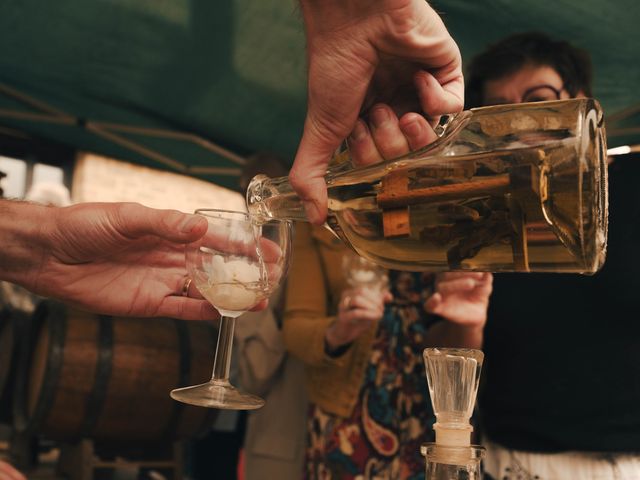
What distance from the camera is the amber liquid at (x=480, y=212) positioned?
66cm

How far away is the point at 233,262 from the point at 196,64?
2.23 metres

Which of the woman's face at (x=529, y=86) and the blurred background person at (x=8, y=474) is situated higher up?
the woman's face at (x=529, y=86)

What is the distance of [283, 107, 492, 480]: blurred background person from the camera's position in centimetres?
176

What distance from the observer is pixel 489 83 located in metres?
1.75

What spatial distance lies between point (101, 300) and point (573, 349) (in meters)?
0.97

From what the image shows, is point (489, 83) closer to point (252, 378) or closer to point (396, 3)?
point (396, 3)

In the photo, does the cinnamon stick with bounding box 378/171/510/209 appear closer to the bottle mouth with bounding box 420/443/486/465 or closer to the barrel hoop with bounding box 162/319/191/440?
the bottle mouth with bounding box 420/443/486/465

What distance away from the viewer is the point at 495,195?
2.25 feet

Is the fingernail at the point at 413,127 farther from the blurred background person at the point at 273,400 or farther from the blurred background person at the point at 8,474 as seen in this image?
the blurred background person at the point at 273,400

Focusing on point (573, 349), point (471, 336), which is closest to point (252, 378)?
point (471, 336)

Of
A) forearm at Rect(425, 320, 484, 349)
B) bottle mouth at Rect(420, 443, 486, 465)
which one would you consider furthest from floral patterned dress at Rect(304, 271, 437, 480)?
bottle mouth at Rect(420, 443, 486, 465)

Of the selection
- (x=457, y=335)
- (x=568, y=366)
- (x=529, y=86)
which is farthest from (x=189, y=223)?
(x=529, y=86)

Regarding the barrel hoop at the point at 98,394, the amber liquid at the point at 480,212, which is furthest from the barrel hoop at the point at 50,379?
the amber liquid at the point at 480,212

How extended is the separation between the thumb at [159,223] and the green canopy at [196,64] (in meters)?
1.38
